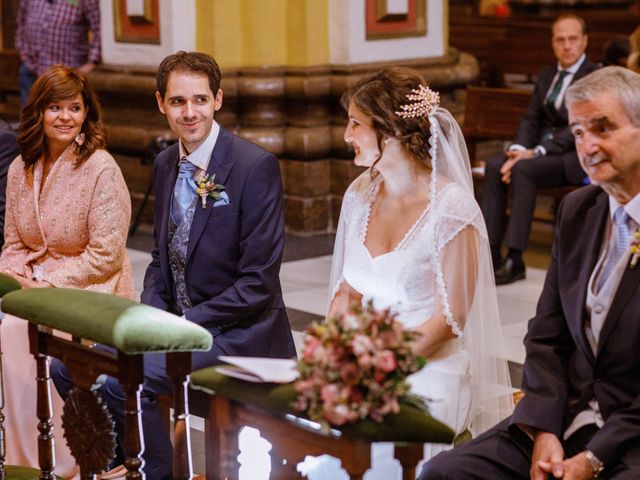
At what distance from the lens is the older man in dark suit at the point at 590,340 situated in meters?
2.94

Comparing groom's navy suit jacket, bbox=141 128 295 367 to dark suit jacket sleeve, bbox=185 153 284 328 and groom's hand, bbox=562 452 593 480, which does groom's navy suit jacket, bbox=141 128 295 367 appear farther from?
groom's hand, bbox=562 452 593 480

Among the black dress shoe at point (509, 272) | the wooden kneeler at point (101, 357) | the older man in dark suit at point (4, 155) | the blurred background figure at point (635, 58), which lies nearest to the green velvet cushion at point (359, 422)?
the wooden kneeler at point (101, 357)

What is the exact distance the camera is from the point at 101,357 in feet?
9.26

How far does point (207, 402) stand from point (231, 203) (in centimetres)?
66

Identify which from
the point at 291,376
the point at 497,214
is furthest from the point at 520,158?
the point at 291,376

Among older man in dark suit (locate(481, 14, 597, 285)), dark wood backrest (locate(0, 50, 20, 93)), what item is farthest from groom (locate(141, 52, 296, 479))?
dark wood backrest (locate(0, 50, 20, 93))

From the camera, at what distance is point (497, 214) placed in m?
7.57

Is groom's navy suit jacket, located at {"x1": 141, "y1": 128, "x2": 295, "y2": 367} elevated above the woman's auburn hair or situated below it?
below

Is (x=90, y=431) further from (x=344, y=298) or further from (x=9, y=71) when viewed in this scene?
(x=9, y=71)

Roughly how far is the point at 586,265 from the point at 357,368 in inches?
39.5

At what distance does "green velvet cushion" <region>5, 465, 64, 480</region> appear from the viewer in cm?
348

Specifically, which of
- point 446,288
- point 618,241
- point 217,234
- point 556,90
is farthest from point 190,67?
point 556,90

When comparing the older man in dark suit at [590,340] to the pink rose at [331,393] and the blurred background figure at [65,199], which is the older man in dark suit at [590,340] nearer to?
the pink rose at [331,393]

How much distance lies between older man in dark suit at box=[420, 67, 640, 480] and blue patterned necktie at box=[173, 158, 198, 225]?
1382 millimetres
